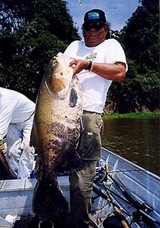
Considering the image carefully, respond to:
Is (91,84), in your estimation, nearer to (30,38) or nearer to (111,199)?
(111,199)

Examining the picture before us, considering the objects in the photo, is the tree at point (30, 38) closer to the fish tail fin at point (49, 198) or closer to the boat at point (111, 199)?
the boat at point (111, 199)

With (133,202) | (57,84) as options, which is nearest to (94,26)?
(57,84)

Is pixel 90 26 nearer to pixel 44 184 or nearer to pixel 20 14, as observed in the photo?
pixel 44 184

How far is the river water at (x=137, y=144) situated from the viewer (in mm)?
11906

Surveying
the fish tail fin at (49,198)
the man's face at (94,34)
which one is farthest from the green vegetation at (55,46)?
the fish tail fin at (49,198)

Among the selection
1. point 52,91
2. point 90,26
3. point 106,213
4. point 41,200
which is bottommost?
point 106,213

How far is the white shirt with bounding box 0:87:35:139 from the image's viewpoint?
3.93m

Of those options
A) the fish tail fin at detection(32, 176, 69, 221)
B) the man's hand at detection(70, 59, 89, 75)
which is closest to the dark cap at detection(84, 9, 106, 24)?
the man's hand at detection(70, 59, 89, 75)

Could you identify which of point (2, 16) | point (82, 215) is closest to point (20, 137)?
point (82, 215)

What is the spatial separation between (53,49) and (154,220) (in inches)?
→ 764

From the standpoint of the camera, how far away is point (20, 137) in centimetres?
449

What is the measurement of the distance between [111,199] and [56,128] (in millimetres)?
1265

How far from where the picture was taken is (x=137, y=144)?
49.9ft

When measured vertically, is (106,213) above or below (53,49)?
below
